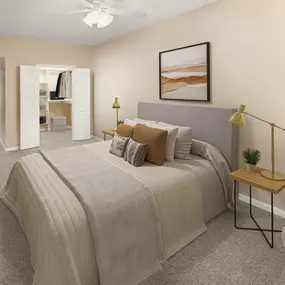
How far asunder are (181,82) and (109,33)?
2039 millimetres

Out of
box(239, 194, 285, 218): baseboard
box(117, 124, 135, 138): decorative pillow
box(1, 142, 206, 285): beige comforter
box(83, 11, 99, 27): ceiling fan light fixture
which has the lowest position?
box(239, 194, 285, 218): baseboard

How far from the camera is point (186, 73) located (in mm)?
3395

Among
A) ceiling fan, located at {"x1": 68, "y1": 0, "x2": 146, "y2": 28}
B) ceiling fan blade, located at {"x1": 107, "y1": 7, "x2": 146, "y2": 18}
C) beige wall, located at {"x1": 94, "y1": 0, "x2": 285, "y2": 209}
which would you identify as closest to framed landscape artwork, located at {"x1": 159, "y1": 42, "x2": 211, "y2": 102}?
beige wall, located at {"x1": 94, "y1": 0, "x2": 285, "y2": 209}

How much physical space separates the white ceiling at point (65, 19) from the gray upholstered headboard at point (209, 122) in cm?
128

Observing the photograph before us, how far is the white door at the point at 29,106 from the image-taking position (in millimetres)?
5191

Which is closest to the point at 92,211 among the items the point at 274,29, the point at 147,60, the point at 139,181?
the point at 139,181

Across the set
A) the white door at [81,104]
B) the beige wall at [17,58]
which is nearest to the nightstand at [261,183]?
the white door at [81,104]

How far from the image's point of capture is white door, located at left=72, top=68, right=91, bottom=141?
19.2 feet

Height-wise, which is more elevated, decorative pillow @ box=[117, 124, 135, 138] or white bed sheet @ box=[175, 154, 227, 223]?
decorative pillow @ box=[117, 124, 135, 138]

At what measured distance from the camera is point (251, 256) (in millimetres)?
1960

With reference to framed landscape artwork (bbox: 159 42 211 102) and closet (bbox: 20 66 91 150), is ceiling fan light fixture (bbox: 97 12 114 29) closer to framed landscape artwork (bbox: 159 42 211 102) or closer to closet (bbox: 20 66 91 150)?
framed landscape artwork (bbox: 159 42 211 102)

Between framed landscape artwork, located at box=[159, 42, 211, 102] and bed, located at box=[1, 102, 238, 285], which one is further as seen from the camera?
framed landscape artwork, located at box=[159, 42, 211, 102]

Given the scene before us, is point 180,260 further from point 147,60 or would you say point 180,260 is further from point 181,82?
point 147,60

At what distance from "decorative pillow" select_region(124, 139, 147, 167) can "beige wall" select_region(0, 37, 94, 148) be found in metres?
3.80
